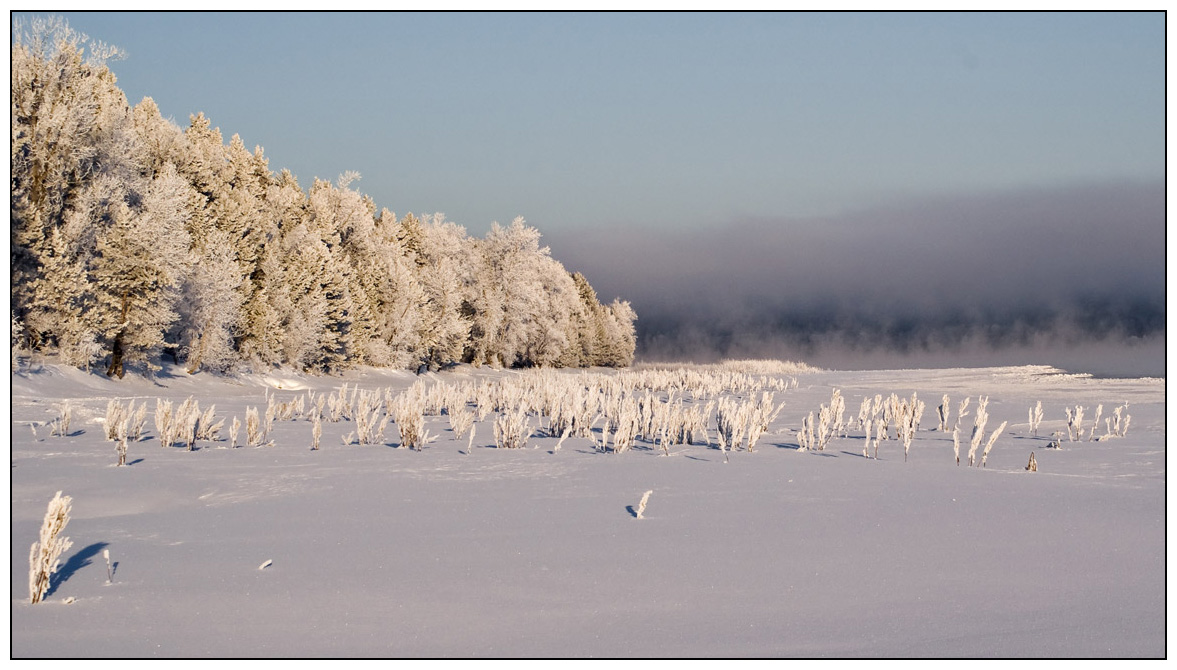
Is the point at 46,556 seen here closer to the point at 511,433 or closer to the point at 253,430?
the point at 253,430

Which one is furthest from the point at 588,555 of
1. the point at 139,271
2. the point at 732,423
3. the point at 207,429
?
the point at 139,271

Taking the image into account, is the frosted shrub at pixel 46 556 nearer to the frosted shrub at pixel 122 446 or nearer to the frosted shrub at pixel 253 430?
the frosted shrub at pixel 122 446

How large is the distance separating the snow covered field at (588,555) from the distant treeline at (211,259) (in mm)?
13676

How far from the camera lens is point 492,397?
1834 centimetres

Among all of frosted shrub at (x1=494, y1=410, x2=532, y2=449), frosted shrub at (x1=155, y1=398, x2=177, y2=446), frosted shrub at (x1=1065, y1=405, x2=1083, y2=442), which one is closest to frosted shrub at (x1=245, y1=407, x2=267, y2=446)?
frosted shrub at (x1=155, y1=398, x2=177, y2=446)

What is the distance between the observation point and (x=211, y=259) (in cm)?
2642

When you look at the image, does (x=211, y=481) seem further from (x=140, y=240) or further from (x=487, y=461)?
(x=140, y=240)

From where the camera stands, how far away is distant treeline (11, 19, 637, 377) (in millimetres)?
20484

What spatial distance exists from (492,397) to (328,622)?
14451mm

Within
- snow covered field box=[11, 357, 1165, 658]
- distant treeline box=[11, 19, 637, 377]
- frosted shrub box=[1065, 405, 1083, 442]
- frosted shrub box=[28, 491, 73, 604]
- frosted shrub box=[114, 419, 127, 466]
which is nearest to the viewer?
snow covered field box=[11, 357, 1165, 658]

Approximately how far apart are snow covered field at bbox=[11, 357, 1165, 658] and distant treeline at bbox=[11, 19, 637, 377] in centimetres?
1368

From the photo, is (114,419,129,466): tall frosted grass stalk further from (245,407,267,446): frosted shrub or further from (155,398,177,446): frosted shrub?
(245,407,267,446): frosted shrub

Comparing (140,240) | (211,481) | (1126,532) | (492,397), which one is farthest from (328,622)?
(140,240)

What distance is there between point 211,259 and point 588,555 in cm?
2429
